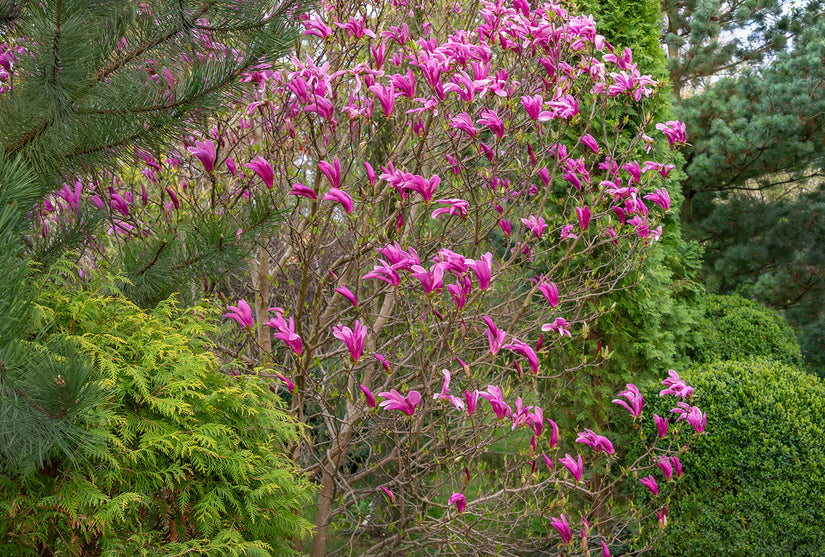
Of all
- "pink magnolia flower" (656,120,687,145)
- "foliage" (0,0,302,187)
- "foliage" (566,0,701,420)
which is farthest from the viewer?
"foliage" (566,0,701,420)

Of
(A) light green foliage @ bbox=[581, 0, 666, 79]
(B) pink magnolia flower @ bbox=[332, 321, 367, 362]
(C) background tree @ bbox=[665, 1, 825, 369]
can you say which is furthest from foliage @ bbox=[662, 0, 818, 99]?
(B) pink magnolia flower @ bbox=[332, 321, 367, 362]

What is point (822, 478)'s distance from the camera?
3.93 meters

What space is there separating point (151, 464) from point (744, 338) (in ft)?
18.7

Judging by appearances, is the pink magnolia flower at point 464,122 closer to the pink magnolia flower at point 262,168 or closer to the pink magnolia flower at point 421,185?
the pink magnolia flower at point 421,185

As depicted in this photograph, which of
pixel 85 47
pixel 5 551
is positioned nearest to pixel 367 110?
pixel 85 47

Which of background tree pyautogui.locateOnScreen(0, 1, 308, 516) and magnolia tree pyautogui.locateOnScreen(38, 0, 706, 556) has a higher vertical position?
background tree pyautogui.locateOnScreen(0, 1, 308, 516)

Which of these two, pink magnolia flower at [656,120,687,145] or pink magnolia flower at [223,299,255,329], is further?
pink magnolia flower at [656,120,687,145]

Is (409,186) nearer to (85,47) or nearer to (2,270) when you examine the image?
(85,47)

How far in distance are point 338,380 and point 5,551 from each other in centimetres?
332

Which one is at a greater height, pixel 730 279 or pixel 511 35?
pixel 511 35

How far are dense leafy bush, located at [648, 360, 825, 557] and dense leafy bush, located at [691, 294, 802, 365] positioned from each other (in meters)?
1.50

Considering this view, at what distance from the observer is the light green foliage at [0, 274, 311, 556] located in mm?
1882

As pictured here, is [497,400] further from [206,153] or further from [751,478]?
[751,478]

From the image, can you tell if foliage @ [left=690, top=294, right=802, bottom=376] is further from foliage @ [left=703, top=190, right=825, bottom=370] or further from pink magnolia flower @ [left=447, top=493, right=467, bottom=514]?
pink magnolia flower @ [left=447, top=493, right=467, bottom=514]
